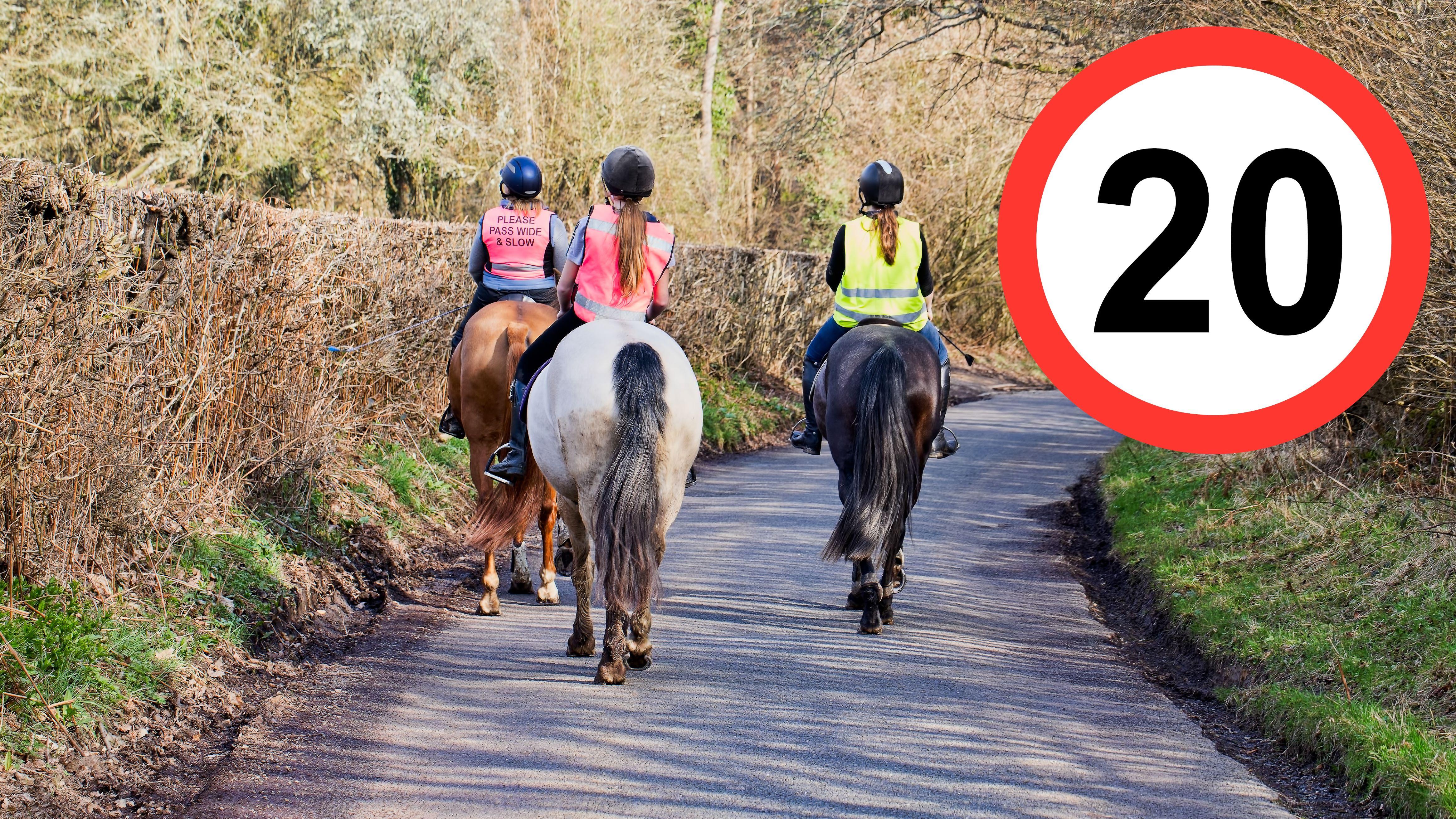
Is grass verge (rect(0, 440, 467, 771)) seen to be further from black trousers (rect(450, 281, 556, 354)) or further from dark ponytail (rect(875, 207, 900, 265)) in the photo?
dark ponytail (rect(875, 207, 900, 265))

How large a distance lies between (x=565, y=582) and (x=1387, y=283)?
4.94 meters

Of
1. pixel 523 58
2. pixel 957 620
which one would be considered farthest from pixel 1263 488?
pixel 523 58

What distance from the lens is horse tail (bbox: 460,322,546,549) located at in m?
7.29

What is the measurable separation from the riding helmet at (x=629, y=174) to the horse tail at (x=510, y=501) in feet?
5.34

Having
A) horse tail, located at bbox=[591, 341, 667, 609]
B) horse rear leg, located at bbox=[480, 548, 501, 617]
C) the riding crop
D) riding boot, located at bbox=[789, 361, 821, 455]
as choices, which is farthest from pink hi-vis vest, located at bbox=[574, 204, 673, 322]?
the riding crop

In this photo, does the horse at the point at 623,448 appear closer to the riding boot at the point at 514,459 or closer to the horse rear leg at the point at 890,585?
the riding boot at the point at 514,459

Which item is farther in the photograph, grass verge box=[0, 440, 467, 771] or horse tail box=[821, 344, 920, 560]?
horse tail box=[821, 344, 920, 560]

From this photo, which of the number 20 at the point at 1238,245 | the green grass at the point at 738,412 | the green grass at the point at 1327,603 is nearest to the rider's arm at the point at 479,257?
the number 20 at the point at 1238,245

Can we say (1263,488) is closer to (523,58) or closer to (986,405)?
(986,405)

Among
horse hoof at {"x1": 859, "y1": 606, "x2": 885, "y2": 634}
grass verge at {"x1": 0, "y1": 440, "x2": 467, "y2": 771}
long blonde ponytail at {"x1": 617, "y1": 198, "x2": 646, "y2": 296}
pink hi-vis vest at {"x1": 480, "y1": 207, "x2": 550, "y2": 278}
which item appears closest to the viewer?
grass verge at {"x1": 0, "y1": 440, "x2": 467, "y2": 771}

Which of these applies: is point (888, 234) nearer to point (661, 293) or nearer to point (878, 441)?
point (878, 441)

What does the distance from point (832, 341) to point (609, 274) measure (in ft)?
6.96

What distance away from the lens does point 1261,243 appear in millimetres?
5375

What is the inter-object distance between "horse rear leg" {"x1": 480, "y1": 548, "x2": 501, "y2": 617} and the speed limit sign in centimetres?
312
